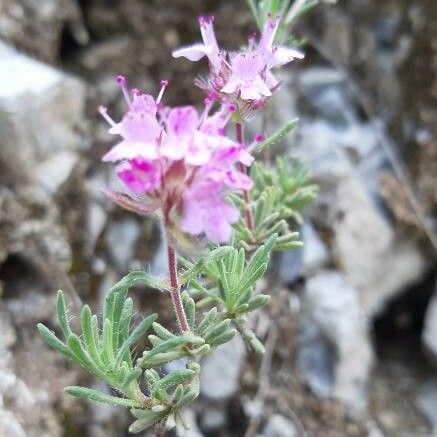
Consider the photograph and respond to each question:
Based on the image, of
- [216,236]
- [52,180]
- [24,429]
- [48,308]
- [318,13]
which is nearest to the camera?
[216,236]

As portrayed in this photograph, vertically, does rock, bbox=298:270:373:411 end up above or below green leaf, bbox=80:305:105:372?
below

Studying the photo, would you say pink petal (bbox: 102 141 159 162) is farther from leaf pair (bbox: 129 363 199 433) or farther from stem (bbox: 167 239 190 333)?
leaf pair (bbox: 129 363 199 433)

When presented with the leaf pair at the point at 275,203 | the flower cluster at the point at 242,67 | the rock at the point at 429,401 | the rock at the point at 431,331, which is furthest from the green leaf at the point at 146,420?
the rock at the point at 431,331

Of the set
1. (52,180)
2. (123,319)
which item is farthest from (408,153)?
(123,319)

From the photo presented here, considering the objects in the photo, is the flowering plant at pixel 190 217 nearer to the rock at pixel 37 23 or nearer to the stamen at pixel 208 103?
the stamen at pixel 208 103

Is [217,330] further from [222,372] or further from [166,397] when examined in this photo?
[222,372]

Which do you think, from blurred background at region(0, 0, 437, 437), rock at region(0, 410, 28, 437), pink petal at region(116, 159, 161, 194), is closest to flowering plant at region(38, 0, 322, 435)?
pink petal at region(116, 159, 161, 194)

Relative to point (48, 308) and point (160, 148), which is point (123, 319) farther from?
point (48, 308)
